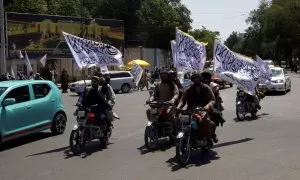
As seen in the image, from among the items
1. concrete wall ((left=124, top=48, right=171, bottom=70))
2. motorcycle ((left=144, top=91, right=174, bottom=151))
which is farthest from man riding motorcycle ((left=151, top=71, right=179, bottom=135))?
concrete wall ((left=124, top=48, right=171, bottom=70))

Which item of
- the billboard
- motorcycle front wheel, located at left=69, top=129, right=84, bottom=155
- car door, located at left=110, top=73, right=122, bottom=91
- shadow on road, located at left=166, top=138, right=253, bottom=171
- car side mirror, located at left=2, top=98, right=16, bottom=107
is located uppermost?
the billboard

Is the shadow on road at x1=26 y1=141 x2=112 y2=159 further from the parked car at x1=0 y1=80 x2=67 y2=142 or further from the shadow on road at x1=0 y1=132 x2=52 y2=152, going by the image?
the shadow on road at x1=0 y1=132 x2=52 y2=152

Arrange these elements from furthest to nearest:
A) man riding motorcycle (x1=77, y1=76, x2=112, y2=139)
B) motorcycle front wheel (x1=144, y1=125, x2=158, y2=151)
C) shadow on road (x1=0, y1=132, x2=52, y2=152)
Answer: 1. shadow on road (x1=0, y1=132, x2=52, y2=152)
2. man riding motorcycle (x1=77, y1=76, x2=112, y2=139)
3. motorcycle front wheel (x1=144, y1=125, x2=158, y2=151)

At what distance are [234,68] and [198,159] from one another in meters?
4.31

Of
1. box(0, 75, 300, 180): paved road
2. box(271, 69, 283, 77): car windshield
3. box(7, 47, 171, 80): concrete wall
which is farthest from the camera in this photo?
box(7, 47, 171, 80): concrete wall

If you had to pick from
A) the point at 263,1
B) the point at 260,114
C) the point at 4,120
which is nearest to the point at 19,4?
the point at 260,114

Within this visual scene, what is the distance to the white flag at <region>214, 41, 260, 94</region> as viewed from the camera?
42.1ft

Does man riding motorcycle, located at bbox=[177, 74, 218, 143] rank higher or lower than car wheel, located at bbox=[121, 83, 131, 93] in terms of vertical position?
higher

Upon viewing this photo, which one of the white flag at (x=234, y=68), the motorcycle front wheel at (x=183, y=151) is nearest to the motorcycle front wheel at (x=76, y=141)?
the motorcycle front wheel at (x=183, y=151)

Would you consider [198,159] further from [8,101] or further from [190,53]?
[190,53]

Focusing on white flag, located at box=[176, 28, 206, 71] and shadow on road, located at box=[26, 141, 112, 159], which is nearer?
shadow on road, located at box=[26, 141, 112, 159]

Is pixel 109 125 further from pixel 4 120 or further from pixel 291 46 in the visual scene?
pixel 291 46

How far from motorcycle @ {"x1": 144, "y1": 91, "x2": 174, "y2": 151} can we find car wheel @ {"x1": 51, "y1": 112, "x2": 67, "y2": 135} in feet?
11.0

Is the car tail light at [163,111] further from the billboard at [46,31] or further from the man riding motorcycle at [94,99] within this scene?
the billboard at [46,31]
